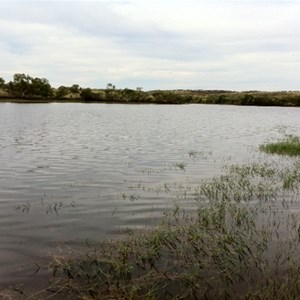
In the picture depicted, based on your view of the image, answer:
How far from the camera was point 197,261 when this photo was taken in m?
9.45

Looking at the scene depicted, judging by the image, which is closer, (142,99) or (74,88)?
(142,99)

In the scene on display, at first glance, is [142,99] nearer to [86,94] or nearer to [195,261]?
[86,94]

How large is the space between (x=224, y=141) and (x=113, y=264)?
103 ft

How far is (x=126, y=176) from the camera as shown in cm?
2008

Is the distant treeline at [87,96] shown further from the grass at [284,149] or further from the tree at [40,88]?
the grass at [284,149]

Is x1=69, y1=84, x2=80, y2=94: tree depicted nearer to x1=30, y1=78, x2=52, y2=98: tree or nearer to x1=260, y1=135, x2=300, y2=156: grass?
x1=30, y1=78, x2=52, y2=98: tree

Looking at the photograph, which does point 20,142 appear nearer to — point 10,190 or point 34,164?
point 34,164

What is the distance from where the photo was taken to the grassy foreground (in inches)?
315

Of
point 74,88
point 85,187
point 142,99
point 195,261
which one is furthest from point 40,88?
point 195,261

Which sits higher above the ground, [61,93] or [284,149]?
[61,93]

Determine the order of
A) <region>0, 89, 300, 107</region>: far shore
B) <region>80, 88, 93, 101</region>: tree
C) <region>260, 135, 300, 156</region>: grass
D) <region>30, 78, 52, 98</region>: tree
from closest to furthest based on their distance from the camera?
<region>260, 135, 300, 156</region>: grass < <region>0, 89, 300, 107</region>: far shore < <region>30, 78, 52, 98</region>: tree < <region>80, 88, 93, 101</region>: tree

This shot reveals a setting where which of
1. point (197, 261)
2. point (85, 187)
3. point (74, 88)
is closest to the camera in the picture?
point (197, 261)

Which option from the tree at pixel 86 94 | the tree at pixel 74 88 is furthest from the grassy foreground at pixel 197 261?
the tree at pixel 74 88

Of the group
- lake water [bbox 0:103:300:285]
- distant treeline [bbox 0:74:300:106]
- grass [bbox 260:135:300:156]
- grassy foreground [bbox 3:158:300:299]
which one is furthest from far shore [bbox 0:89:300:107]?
grassy foreground [bbox 3:158:300:299]
